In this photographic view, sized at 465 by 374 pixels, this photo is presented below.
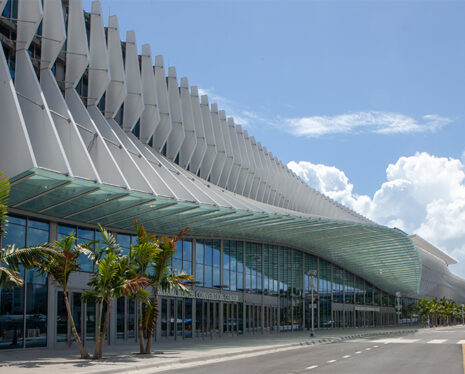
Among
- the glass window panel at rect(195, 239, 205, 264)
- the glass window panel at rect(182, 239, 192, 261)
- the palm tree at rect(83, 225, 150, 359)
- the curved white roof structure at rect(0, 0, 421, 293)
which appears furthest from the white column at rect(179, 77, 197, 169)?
the palm tree at rect(83, 225, 150, 359)

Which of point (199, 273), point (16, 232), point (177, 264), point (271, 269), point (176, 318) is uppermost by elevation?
point (16, 232)

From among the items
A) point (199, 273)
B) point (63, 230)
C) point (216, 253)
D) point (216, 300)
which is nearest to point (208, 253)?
point (216, 253)

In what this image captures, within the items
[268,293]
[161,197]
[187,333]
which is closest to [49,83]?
[161,197]

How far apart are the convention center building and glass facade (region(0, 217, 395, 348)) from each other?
86mm

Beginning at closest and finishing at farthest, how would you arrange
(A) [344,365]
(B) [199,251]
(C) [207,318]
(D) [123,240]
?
(A) [344,365], (D) [123,240], (B) [199,251], (C) [207,318]

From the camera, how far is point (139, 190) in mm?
23672

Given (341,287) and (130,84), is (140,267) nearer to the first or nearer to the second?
(130,84)

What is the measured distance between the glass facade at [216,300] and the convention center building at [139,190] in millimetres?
86

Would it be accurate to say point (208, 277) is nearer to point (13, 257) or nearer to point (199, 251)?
point (199, 251)

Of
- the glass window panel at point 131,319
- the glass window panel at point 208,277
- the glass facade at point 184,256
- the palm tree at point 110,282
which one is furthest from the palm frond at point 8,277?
the glass window panel at point 208,277

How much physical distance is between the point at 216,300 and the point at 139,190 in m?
19.1

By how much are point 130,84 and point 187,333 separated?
1539cm

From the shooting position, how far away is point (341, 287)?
65250mm

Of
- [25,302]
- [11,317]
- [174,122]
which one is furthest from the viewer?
[174,122]
